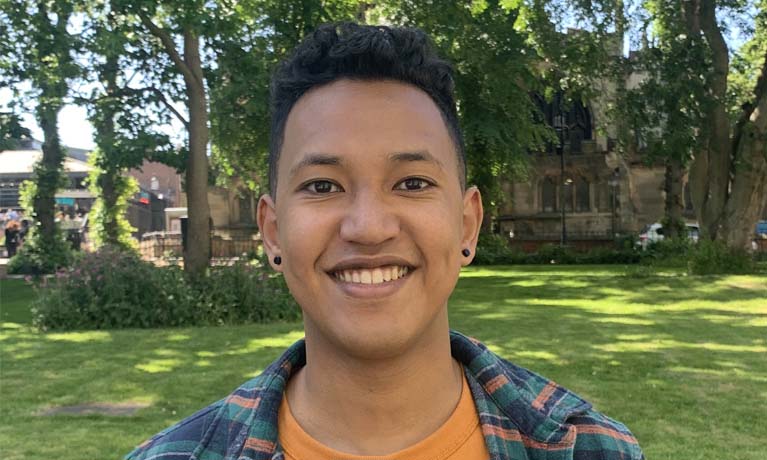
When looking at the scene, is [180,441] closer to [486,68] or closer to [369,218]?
[369,218]

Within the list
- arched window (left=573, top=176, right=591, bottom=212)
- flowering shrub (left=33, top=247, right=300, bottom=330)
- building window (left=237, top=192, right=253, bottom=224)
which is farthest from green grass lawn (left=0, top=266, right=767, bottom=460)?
arched window (left=573, top=176, right=591, bottom=212)

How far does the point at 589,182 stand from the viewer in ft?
153

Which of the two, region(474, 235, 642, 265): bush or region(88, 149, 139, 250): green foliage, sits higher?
region(88, 149, 139, 250): green foliage

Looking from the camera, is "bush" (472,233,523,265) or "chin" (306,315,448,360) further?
"bush" (472,233,523,265)

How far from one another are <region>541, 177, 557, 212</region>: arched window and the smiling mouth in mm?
46548

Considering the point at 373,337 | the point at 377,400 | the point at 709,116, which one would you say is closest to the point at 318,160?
the point at 373,337

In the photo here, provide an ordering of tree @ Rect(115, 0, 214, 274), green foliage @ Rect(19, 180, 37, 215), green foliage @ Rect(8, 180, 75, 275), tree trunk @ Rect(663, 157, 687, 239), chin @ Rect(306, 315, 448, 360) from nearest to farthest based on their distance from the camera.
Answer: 1. chin @ Rect(306, 315, 448, 360)
2. tree @ Rect(115, 0, 214, 274)
3. green foliage @ Rect(8, 180, 75, 275)
4. green foliage @ Rect(19, 180, 37, 215)
5. tree trunk @ Rect(663, 157, 687, 239)

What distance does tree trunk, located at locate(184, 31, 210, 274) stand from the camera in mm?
15758

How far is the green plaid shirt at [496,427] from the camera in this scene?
1687 mm

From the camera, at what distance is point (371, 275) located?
167cm

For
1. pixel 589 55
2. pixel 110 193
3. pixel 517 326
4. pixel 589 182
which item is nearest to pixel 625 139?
pixel 589 55

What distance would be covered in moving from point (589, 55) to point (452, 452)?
68.9 ft

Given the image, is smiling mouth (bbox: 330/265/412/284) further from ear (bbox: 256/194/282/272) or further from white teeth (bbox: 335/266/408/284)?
ear (bbox: 256/194/282/272)

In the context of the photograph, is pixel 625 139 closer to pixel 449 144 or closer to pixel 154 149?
pixel 154 149
